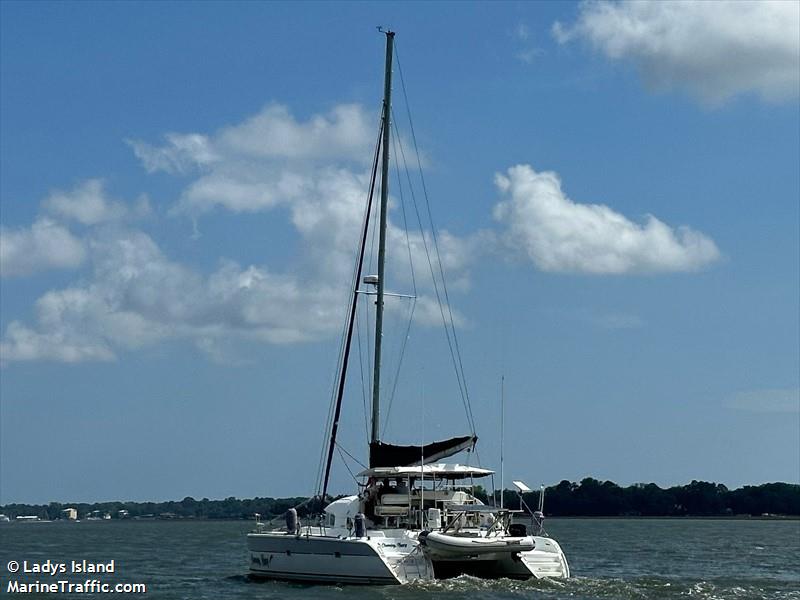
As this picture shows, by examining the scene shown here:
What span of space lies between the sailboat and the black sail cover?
3cm

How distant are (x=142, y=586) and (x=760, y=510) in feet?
506

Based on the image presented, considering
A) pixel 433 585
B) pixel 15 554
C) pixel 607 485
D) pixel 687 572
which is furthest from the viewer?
pixel 607 485

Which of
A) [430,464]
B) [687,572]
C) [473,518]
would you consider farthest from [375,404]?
[687,572]

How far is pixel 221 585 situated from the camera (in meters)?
39.4

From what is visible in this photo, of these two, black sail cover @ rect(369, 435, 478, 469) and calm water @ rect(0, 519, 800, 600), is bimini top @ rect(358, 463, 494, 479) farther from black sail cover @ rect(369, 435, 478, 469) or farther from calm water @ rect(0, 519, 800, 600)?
calm water @ rect(0, 519, 800, 600)

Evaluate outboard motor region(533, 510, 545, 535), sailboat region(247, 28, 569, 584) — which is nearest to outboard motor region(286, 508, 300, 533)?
sailboat region(247, 28, 569, 584)

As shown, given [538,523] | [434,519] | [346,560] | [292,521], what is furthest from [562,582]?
[292,521]

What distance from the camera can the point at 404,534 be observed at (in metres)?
35.2

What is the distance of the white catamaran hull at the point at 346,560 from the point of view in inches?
1326

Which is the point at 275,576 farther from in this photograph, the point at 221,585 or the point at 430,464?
the point at 430,464

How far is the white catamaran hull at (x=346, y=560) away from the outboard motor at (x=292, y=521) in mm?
383

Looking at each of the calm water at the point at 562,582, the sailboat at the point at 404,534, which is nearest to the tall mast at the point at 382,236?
the sailboat at the point at 404,534

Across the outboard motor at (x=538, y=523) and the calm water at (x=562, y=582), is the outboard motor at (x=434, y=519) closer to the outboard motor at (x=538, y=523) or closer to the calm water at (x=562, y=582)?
the calm water at (x=562, y=582)

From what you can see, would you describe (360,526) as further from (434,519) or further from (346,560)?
(434,519)
